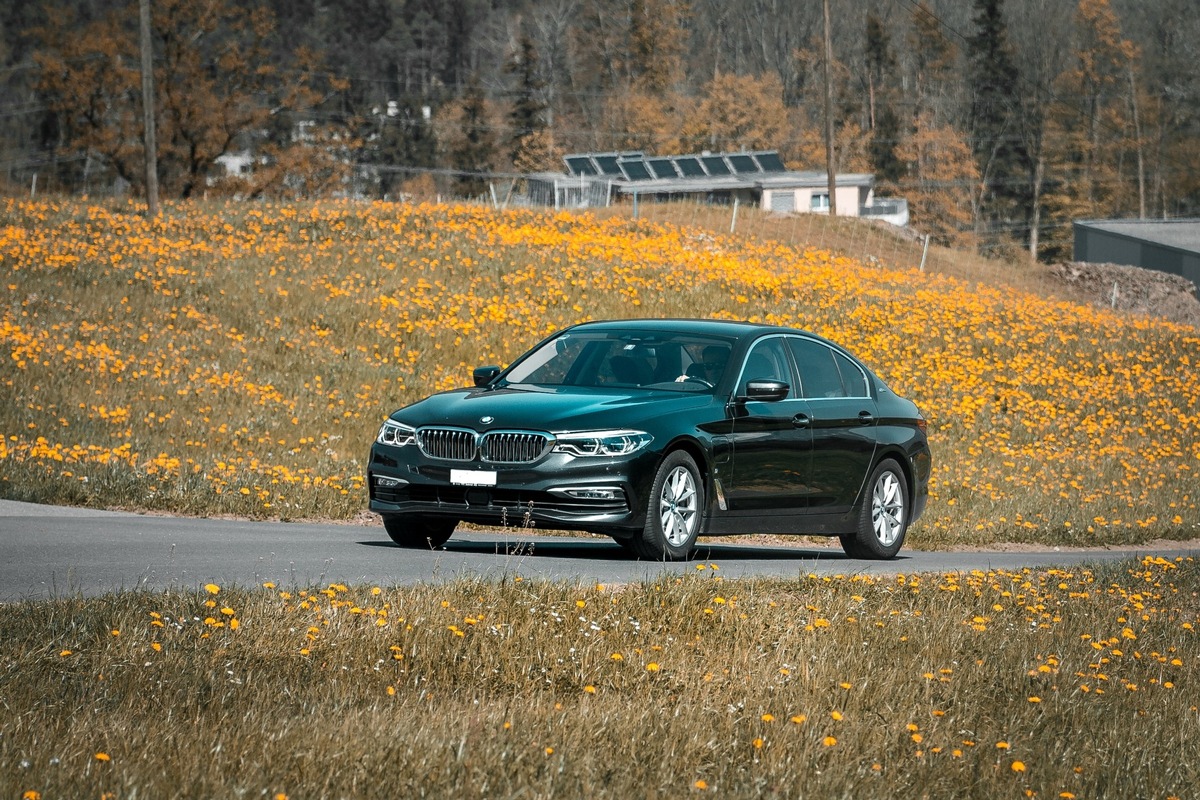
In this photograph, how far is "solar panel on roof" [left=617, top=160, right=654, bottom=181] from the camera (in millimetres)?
77375

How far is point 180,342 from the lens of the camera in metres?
21.3

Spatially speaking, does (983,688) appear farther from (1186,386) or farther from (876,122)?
(876,122)

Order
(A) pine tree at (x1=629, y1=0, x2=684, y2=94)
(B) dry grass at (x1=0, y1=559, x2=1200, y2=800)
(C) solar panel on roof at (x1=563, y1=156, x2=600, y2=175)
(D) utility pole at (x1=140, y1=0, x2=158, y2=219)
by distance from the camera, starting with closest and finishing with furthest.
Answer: (B) dry grass at (x1=0, y1=559, x2=1200, y2=800) → (D) utility pole at (x1=140, y1=0, x2=158, y2=219) → (C) solar panel on roof at (x1=563, y1=156, x2=600, y2=175) → (A) pine tree at (x1=629, y1=0, x2=684, y2=94)

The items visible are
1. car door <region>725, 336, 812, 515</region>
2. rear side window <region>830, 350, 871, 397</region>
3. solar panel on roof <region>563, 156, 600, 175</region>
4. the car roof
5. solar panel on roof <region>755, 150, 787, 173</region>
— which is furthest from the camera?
solar panel on roof <region>755, 150, 787, 173</region>

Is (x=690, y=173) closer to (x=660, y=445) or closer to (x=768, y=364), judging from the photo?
(x=768, y=364)

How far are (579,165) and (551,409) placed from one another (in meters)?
72.8

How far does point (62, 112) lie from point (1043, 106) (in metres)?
59.6

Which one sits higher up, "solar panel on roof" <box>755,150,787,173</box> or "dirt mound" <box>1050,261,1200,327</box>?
"solar panel on roof" <box>755,150,787,173</box>

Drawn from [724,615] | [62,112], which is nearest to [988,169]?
[62,112]

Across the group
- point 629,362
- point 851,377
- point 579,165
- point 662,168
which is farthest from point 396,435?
point 579,165

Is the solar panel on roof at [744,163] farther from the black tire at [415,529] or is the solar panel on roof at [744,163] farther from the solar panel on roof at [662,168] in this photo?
the black tire at [415,529]

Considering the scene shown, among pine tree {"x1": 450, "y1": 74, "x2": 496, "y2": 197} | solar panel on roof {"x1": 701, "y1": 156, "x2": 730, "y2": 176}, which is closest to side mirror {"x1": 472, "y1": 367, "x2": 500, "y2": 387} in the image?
solar panel on roof {"x1": 701, "y1": 156, "x2": 730, "y2": 176}

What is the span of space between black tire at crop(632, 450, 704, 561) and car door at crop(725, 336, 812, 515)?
1.25 feet

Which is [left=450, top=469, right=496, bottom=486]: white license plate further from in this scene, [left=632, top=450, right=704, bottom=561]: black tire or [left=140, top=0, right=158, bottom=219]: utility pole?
[left=140, top=0, right=158, bottom=219]: utility pole
